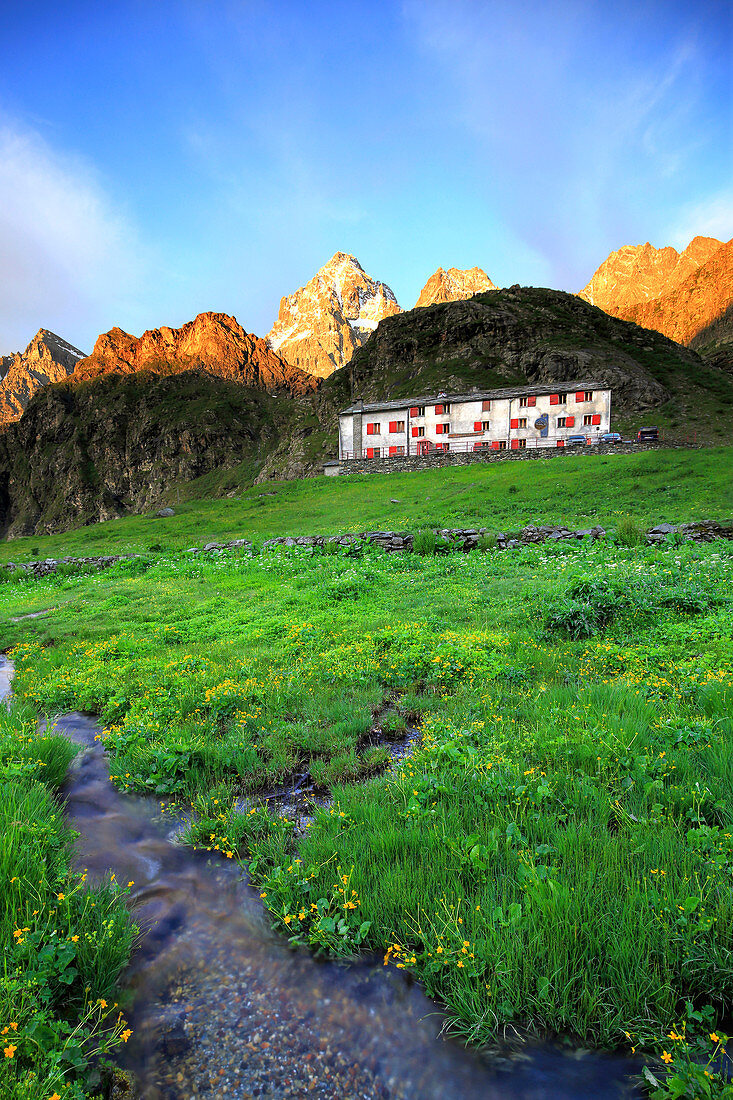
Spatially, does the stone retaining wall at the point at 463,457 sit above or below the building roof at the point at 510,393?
below

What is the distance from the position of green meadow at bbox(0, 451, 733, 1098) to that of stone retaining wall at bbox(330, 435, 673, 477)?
39.7 meters

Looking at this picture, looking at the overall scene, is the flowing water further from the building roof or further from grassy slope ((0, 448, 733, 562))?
the building roof

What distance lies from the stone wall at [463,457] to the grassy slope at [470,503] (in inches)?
199

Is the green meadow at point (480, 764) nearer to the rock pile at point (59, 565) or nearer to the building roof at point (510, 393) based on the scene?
the rock pile at point (59, 565)

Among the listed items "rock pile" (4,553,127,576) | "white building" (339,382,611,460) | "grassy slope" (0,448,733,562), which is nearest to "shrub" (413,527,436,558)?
"grassy slope" (0,448,733,562)

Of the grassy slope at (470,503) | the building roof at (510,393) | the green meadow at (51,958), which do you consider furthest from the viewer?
the building roof at (510,393)

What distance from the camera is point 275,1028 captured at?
3.46m

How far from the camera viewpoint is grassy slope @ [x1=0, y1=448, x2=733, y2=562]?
91.4ft

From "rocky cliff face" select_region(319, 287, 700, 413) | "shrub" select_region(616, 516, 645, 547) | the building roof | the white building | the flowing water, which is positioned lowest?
the flowing water

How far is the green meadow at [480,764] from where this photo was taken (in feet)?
11.0

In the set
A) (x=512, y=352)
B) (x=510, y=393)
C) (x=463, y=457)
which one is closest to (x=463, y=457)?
(x=463, y=457)

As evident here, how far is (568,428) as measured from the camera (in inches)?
2921

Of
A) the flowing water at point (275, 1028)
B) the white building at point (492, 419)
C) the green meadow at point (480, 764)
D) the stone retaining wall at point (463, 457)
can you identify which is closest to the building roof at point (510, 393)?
the white building at point (492, 419)

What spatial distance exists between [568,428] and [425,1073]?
264ft
